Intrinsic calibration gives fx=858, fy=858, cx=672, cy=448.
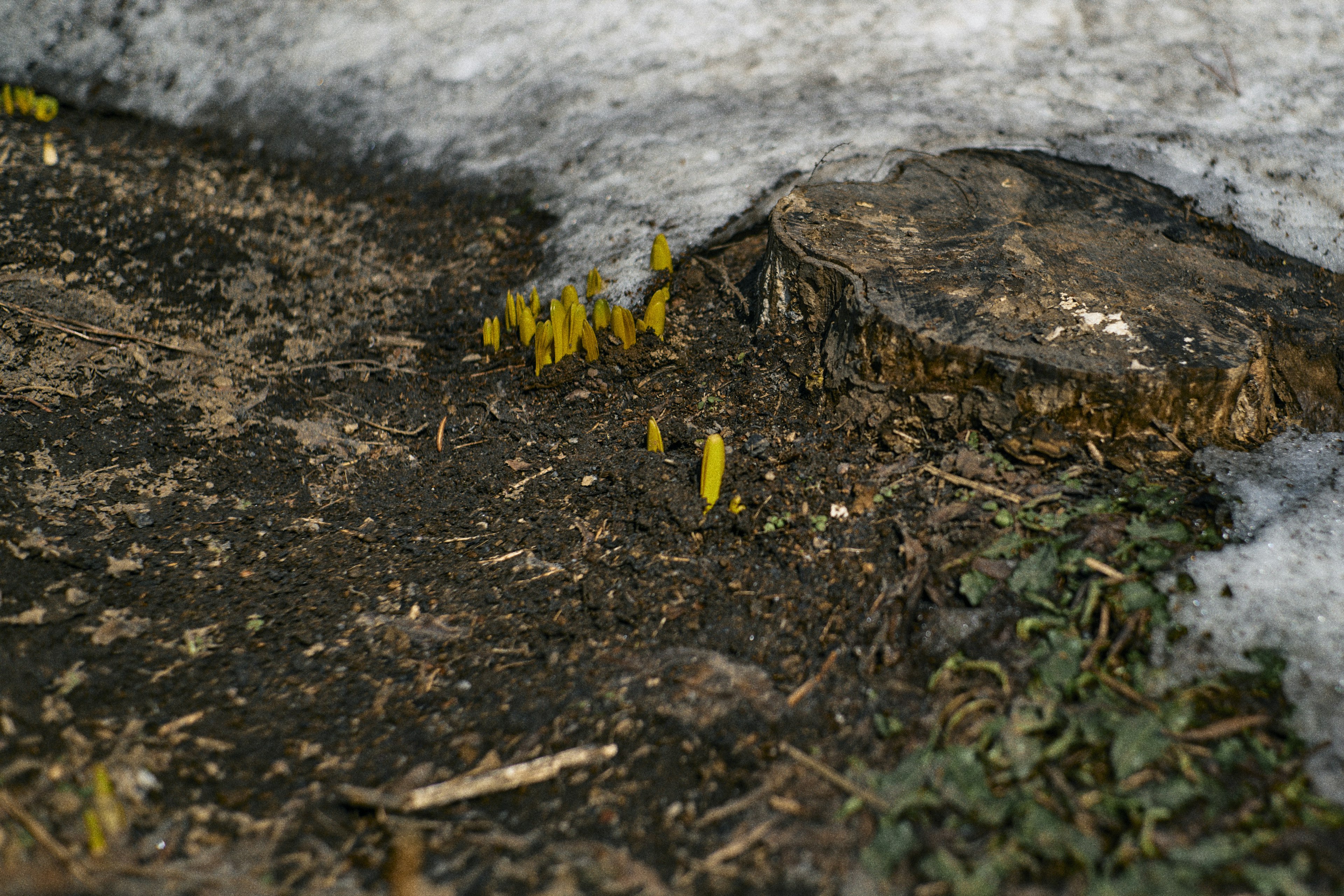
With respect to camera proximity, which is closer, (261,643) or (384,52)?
(261,643)

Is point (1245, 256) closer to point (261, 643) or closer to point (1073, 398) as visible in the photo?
point (1073, 398)

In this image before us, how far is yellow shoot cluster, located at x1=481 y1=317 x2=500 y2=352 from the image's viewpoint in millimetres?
4059

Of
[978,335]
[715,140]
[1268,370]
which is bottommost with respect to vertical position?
[1268,370]

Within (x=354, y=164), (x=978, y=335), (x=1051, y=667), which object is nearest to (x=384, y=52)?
(x=354, y=164)

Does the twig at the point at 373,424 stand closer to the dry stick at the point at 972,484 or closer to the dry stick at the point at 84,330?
the dry stick at the point at 84,330

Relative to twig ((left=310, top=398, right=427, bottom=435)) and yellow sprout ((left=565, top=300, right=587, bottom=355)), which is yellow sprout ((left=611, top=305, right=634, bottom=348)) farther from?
twig ((left=310, top=398, right=427, bottom=435))

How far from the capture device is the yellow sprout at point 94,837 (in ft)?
6.35

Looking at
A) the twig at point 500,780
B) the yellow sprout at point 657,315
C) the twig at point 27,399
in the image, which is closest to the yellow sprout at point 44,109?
the twig at point 27,399

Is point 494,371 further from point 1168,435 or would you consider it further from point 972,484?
point 1168,435

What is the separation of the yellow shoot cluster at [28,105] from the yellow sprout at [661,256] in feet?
15.6

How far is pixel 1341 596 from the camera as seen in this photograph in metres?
2.38

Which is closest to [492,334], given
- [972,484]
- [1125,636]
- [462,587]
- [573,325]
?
[573,325]

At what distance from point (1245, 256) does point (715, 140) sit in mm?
2717

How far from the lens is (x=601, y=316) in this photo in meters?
3.85
